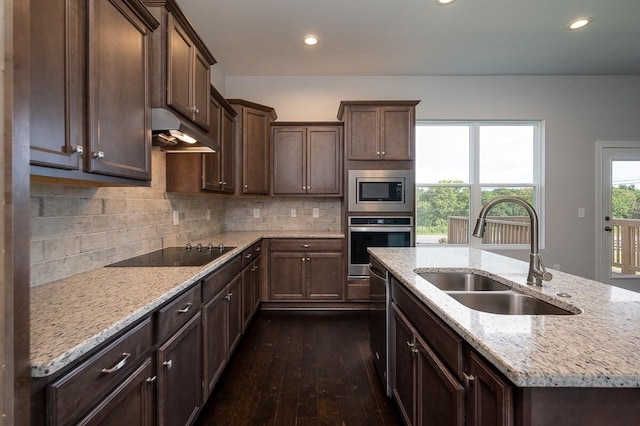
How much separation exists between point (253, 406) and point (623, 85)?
19.3 ft

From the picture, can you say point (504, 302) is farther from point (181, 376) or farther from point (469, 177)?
point (469, 177)

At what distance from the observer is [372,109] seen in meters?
Answer: 3.64

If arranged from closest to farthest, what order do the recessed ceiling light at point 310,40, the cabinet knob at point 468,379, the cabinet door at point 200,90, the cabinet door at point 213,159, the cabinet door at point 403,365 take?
the cabinet knob at point 468,379, the cabinet door at point 403,365, the cabinet door at point 200,90, the cabinet door at point 213,159, the recessed ceiling light at point 310,40

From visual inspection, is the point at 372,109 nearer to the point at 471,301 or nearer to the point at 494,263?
the point at 494,263

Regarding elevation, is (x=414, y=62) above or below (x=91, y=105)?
above

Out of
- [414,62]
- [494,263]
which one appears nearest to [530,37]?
[414,62]

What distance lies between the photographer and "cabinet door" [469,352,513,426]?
74 centimetres

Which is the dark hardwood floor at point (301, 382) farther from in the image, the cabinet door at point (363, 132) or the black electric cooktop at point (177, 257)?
the cabinet door at point (363, 132)

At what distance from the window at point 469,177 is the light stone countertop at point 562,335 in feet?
9.35

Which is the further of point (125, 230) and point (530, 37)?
point (530, 37)

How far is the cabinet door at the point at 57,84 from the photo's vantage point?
97 centimetres

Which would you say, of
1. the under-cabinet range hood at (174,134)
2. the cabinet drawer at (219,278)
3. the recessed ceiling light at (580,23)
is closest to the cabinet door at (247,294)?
the cabinet drawer at (219,278)

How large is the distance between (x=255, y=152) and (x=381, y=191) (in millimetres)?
1583

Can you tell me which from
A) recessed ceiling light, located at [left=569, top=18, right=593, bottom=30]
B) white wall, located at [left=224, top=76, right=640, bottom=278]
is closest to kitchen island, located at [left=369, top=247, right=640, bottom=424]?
recessed ceiling light, located at [left=569, top=18, right=593, bottom=30]
